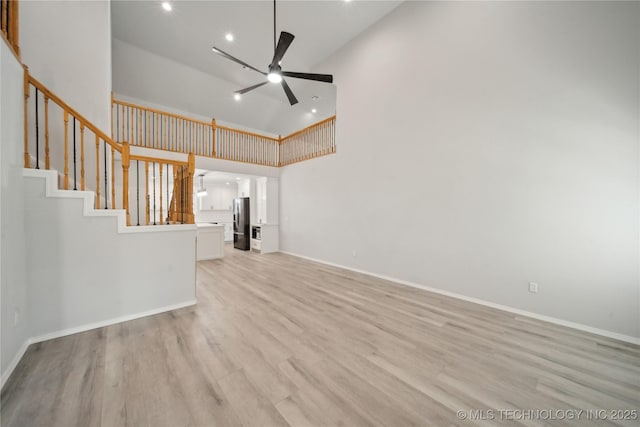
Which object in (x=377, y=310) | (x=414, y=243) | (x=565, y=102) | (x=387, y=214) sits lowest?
(x=377, y=310)

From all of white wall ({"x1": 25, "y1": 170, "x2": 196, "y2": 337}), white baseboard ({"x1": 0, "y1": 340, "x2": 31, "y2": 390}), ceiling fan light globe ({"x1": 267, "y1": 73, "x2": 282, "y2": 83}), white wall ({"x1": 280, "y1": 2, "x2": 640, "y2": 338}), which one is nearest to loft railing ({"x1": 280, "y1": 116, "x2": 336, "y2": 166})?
white wall ({"x1": 280, "y1": 2, "x2": 640, "y2": 338})

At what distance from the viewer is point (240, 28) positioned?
190 inches

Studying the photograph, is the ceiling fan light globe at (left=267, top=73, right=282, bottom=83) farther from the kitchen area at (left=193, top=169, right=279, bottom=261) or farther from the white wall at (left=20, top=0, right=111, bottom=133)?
the kitchen area at (left=193, top=169, right=279, bottom=261)

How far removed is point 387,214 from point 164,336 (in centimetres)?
364

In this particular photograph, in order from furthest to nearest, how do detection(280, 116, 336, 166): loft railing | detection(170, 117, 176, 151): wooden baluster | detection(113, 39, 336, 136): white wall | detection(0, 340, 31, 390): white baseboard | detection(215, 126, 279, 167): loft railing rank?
detection(215, 126, 279, 167): loft railing → detection(113, 39, 336, 136): white wall → detection(280, 116, 336, 166): loft railing → detection(170, 117, 176, 151): wooden baluster → detection(0, 340, 31, 390): white baseboard

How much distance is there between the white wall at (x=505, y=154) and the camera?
7.78ft

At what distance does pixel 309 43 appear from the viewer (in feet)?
17.2

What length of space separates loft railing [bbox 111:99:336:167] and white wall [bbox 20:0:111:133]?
1499 mm

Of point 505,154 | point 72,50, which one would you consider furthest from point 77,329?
point 505,154

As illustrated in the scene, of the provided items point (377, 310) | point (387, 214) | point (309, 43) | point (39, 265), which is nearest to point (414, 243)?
point (387, 214)

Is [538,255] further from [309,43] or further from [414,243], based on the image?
[309,43]

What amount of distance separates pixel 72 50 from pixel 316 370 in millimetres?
4927

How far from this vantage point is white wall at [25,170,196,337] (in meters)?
2.14

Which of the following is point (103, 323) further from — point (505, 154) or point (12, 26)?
point (505, 154)
